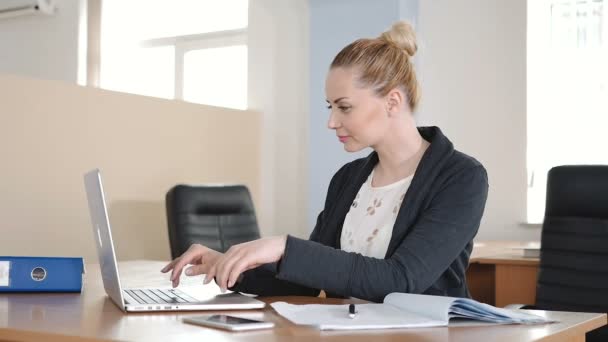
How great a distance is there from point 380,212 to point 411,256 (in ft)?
1.08

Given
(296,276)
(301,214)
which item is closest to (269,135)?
(301,214)

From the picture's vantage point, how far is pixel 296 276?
1.60m

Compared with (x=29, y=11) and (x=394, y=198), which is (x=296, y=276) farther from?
(x=29, y=11)

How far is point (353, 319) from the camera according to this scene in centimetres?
141

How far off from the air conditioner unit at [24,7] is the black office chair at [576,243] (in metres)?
4.79

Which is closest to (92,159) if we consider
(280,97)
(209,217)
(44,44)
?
(209,217)

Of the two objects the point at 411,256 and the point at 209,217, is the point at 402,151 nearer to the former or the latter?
the point at 411,256

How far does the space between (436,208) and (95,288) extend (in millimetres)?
872

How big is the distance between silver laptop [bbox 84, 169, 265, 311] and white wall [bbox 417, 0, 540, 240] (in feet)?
12.1

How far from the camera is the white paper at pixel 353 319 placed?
1.36m

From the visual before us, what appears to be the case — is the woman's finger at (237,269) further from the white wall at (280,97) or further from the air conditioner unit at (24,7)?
the air conditioner unit at (24,7)

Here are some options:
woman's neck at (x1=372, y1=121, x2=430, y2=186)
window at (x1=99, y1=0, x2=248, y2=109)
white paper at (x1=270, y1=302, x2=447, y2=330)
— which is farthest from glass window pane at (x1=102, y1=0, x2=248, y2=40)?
white paper at (x1=270, y1=302, x2=447, y2=330)

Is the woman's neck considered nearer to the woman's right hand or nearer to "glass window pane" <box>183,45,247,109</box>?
the woman's right hand

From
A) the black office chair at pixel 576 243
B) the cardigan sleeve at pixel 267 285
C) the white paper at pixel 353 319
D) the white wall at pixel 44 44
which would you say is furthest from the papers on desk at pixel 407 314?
the white wall at pixel 44 44
